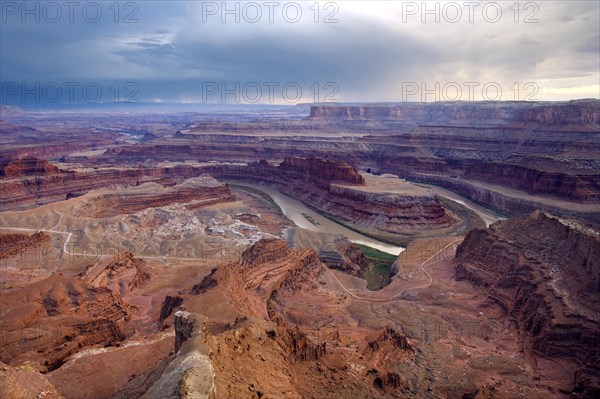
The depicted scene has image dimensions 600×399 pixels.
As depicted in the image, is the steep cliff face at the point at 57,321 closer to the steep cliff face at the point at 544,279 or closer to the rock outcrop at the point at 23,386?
the rock outcrop at the point at 23,386

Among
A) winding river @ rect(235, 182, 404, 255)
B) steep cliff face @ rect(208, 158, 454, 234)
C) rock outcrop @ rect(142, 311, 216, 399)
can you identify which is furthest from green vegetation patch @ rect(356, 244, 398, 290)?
rock outcrop @ rect(142, 311, 216, 399)

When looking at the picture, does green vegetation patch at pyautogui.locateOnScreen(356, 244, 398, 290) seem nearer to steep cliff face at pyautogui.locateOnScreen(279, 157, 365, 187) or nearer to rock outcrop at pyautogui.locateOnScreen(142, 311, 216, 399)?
steep cliff face at pyautogui.locateOnScreen(279, 157, 365, 187)

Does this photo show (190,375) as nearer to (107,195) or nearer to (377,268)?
(377,268)

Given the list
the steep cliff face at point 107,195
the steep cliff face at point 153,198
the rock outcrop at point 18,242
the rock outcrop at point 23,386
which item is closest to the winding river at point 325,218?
the steep cliff face at point 153,198

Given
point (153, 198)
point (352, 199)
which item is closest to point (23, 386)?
point (153, 198)

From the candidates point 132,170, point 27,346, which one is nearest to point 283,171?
point 132,170
